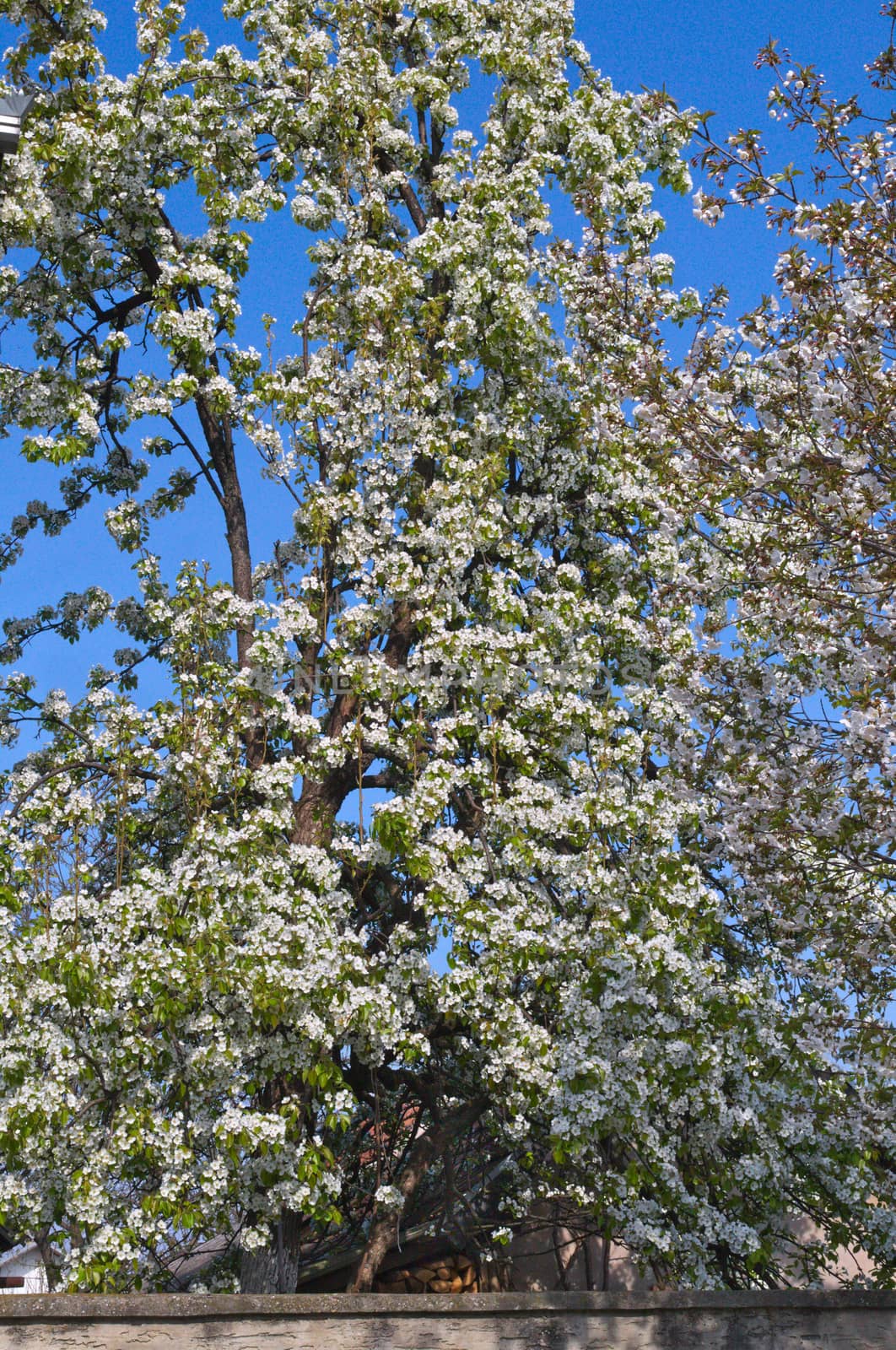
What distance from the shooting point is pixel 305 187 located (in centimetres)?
→ 1366

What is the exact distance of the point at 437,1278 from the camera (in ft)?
44.4

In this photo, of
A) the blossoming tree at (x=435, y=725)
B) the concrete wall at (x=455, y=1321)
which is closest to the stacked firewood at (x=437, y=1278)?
the blossoming tree at (x=435, y=725)

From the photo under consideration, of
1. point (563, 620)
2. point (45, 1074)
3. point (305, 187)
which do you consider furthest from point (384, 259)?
point (45, 1074)

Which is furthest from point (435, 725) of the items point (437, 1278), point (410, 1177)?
point (437, 1278)

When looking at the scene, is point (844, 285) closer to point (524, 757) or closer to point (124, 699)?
point (524, 757)

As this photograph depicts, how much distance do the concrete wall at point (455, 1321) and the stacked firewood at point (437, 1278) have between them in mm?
6258

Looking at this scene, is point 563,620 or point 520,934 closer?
point 520,934

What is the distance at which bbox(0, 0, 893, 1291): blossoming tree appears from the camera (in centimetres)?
919

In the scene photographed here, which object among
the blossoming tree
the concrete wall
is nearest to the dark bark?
the blossoming tree

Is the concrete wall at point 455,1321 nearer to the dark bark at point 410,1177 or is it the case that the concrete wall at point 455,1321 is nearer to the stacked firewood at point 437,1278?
the dark bark at point 410,1177

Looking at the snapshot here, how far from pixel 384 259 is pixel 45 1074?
322 inches

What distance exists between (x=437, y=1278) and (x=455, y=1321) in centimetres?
723

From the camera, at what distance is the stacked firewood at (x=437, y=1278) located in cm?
1328

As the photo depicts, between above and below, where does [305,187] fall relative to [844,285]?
above
